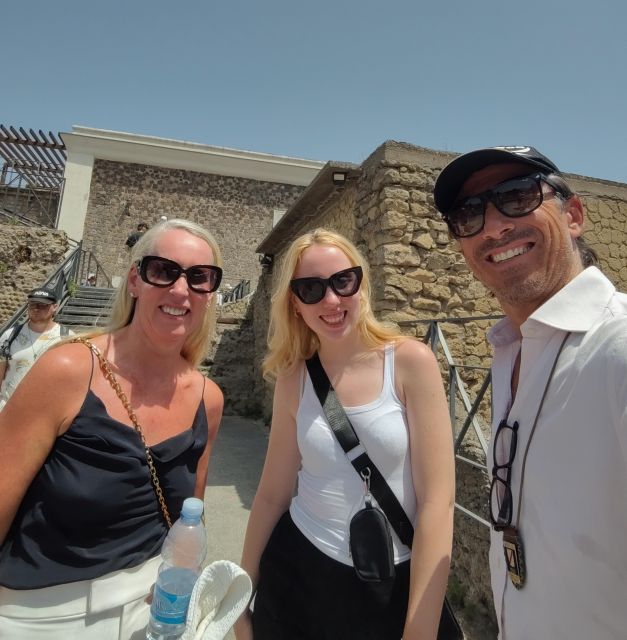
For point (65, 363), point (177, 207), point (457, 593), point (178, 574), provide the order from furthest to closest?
point (177, 207) → point (457, 593) → point (65, 363) → point (178, 574)

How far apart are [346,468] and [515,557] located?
0.54 meters

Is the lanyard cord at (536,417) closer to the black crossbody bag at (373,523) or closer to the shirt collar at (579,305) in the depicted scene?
the shirt collar at (579,305)

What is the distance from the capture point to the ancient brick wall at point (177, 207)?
1481 centimetres

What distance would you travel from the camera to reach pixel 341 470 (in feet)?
4.32

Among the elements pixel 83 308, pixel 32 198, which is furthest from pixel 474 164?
pixel 32 198

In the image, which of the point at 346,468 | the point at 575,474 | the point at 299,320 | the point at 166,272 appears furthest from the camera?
the point at 299,320

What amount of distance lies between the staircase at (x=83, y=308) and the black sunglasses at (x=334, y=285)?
6.54 m

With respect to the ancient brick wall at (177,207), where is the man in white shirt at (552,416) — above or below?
below

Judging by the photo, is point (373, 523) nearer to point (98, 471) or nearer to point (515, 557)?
point (515, 557)

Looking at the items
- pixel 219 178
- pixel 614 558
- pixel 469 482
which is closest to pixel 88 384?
pixel 614 558

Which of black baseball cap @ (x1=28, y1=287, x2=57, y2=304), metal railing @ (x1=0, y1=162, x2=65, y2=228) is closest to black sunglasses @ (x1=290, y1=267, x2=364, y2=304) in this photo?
black baseball cap @ (x1=28, y1=287, x2=57, y2=304)

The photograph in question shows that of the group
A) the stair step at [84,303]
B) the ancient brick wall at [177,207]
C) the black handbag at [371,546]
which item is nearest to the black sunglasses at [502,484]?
the black handbag at [371,546]

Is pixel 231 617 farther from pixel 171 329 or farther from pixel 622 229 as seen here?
pixel 622 229

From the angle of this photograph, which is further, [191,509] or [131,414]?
[131,414]
